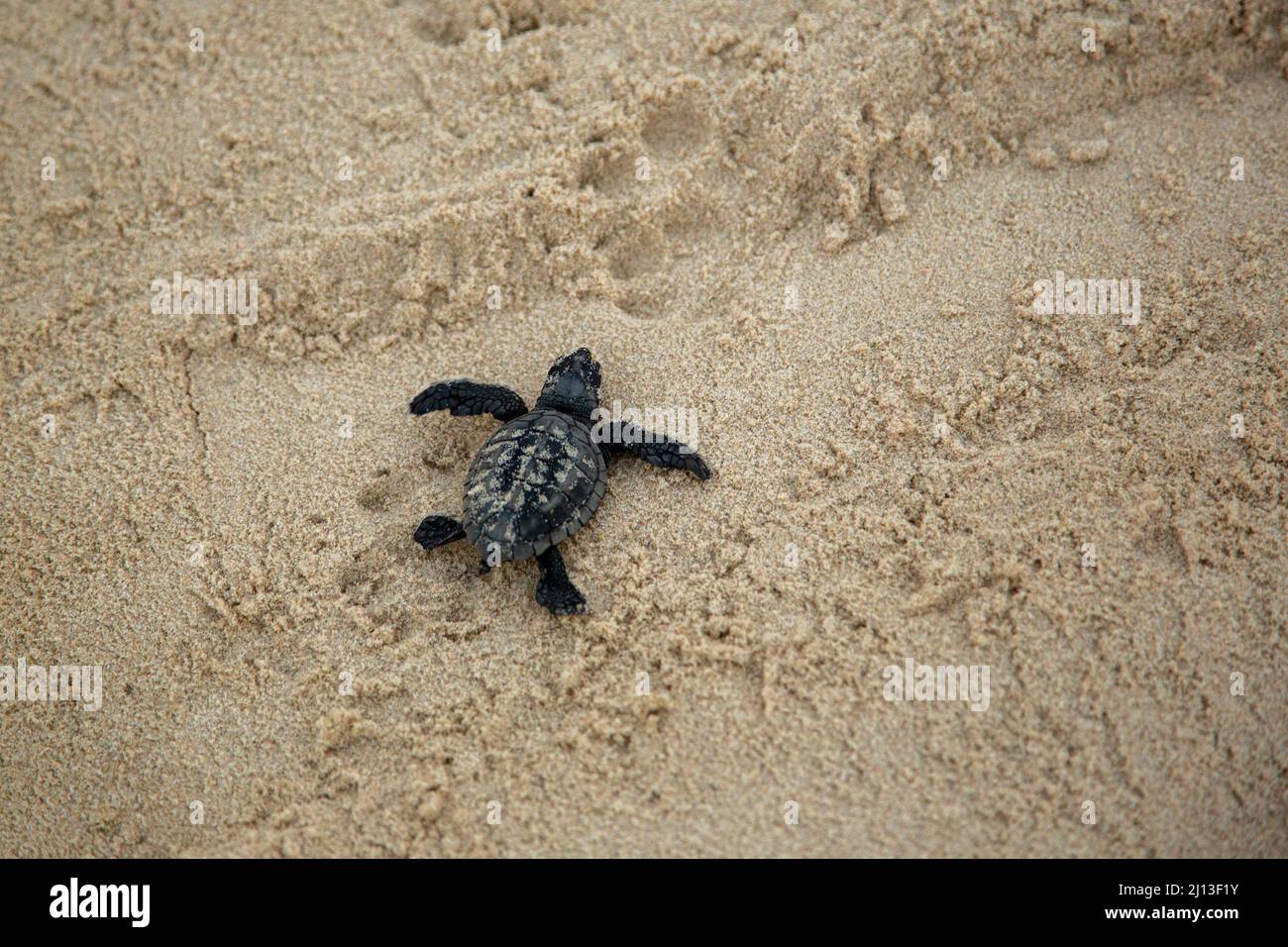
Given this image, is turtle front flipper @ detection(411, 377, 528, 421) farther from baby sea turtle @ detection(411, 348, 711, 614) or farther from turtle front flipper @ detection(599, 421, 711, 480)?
turtle front flipper @ detection(599, 421, 711, 480)

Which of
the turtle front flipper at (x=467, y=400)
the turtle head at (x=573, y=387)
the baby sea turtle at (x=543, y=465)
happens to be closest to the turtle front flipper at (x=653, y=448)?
the baby sea turtle at (x=543, y=465)

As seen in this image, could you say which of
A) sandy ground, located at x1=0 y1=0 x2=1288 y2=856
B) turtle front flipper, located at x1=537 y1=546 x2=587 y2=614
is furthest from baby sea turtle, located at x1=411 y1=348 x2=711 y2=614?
sandy ground, located at x1=0 y1=0 x2=1288 y2=856

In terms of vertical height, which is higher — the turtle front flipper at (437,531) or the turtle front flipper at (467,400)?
the turtle front flipper at (467,400)

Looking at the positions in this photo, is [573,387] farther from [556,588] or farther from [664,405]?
[556,588]

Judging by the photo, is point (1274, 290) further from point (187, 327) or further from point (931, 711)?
point (187, 327)

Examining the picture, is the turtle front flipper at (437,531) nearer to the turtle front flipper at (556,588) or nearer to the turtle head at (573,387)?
the turtle front flipper at (556,588)

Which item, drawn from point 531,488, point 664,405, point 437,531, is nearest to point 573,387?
point 664,405
